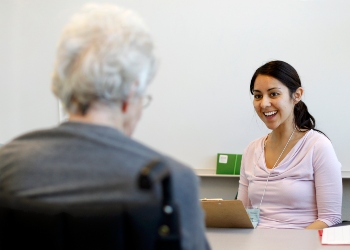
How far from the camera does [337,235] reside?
2.00 meters

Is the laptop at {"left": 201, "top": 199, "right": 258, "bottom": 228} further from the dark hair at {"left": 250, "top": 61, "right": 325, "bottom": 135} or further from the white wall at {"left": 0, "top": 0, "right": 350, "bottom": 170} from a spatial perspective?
the white wall at {"left": 0, "top": 0, "right": 350, "bottom": 170}

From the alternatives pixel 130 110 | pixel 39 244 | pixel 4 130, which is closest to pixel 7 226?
pixel 39 244

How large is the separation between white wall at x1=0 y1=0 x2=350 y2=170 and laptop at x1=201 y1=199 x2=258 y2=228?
129 centimetres

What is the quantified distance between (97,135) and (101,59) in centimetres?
14

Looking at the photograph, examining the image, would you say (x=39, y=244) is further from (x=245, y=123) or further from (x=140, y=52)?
(x=245, y=123)

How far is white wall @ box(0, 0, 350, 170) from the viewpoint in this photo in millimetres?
3350

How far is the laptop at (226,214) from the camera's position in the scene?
2.07 meters

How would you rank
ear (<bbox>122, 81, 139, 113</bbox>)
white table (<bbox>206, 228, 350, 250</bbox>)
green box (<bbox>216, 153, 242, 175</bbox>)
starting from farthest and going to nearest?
green box (<bbox>216, 153, 242, 175</bbox>), white table (<bbox>206, 228, 350, 250</bbox>), ear (<bbox>122, 81, 139, 113</bbox>)

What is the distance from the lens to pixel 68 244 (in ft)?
3.24

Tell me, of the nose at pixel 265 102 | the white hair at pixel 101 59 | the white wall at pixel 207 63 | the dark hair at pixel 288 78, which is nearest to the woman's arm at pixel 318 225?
the dark hair at pixel 288 78

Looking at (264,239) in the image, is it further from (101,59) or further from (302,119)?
(101,59)

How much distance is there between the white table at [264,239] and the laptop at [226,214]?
0.08 ft

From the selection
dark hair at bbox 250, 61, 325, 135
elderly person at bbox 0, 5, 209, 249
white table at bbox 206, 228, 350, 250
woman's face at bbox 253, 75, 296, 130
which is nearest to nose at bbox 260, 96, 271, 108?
woman's face at bbox 253, 75, 296, 130

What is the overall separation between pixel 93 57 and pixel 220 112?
2.45m
